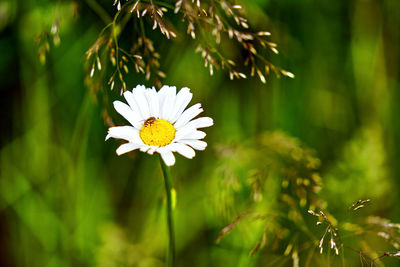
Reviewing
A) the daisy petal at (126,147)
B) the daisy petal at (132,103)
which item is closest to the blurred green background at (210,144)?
the daisy petal at (132,103)

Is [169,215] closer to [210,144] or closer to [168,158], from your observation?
[168,158]

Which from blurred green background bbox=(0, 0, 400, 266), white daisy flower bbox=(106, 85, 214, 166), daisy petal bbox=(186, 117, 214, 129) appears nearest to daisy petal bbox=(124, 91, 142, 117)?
white daisy flower bbox=(106, 85, 214, 166)

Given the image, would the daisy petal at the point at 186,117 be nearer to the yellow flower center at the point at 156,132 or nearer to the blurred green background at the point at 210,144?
the yellow flower center at the point at 156,132

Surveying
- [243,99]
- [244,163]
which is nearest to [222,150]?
[244,163]

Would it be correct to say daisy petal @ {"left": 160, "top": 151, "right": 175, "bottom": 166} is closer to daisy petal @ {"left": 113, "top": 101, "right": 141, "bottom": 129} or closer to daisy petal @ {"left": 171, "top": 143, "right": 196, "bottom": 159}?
daisy petal @ {"left": 171, "top": 143, "right": 196, "bottom": 159}

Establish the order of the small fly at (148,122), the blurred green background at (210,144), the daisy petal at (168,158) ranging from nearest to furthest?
the daisy petal at (168,158) < the small fly at (148,122) < the blurred green background at (210,144)

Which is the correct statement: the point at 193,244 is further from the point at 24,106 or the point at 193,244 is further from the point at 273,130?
the point at 24,106
